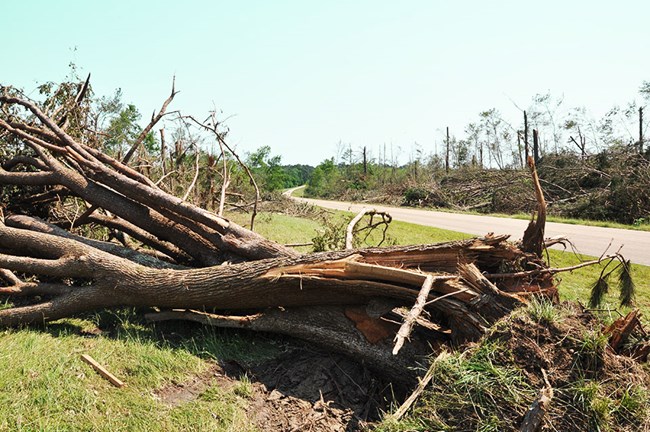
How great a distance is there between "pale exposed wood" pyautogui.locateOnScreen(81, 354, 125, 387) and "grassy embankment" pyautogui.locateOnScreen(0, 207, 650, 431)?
0.15ft

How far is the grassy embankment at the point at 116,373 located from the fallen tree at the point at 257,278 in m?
0.20

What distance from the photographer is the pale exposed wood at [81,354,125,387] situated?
3.29 metres

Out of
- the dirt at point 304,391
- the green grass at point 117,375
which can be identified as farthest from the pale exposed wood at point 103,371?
the dirt at point 304,391

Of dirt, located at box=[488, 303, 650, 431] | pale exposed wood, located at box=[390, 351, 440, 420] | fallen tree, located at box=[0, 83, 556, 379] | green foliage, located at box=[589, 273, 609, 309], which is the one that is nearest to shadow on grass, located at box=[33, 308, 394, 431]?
fallen tree, located at box=[0, 83, 556, 379]

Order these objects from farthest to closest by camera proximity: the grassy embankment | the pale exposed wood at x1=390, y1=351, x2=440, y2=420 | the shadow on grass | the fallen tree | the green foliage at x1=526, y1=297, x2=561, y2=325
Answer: the fallen tree, the shadow on grass, the green foliage at x1=526, y1=297, x2=561, y2=325, the grassy embankment, the pale exposed wood at x1=390, y1=351, x2=440, y2=420

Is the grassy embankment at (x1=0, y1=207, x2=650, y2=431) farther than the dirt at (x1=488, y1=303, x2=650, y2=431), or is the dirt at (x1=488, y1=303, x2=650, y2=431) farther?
the grassy embankment at (x1=0, y1=207, x2=650, y2=431)

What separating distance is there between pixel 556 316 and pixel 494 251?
0.80 m

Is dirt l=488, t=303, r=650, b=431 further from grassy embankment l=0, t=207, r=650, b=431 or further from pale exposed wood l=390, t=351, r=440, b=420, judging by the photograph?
grassy embankment l=0, t=207, r=650, b=431

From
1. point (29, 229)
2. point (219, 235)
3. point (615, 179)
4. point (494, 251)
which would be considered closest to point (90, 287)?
point (219, 235)

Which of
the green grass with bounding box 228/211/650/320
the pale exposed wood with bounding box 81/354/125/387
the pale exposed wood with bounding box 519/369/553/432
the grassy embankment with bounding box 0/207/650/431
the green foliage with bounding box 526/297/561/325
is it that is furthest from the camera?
the green grass with bounding box 228/211/650/320

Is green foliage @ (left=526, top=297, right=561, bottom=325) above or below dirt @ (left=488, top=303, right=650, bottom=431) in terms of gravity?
above

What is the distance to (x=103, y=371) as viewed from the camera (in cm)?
338

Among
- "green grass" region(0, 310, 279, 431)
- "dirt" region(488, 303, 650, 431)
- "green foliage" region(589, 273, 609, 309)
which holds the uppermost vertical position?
"green foliage" region(589, 273, 609, 309)

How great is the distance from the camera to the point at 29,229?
5.55 m
